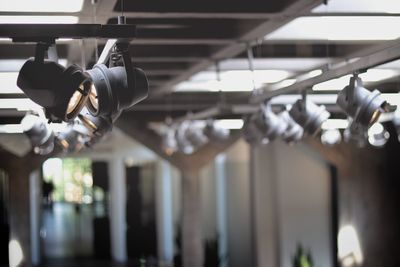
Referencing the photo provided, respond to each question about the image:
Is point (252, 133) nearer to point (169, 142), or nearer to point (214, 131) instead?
point (214, 131)

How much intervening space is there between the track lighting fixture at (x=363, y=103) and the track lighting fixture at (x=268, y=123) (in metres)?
1.20

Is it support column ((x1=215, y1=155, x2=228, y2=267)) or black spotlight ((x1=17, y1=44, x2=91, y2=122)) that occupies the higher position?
black spotlight ((x1=17, y1=44, x2=91, y2=122))

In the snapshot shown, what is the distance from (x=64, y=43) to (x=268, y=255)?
705 centimetres

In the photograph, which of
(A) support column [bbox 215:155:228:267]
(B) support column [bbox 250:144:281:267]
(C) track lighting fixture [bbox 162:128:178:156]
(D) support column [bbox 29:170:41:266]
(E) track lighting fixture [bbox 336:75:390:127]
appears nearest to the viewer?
(E) track lighting fixture [bbox 336:75:390:127]

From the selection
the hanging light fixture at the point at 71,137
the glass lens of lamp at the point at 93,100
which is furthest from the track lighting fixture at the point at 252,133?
the glass lens of lamp at the point at 93,100

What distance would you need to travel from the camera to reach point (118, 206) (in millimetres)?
13500

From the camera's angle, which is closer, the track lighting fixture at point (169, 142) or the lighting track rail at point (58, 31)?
the lighting track rail at point (58, 31)

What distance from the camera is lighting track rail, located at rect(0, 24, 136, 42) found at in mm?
1970

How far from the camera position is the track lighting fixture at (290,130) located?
435cm

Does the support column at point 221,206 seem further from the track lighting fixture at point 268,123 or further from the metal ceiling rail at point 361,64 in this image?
the metal ceiling rail at point 361,64

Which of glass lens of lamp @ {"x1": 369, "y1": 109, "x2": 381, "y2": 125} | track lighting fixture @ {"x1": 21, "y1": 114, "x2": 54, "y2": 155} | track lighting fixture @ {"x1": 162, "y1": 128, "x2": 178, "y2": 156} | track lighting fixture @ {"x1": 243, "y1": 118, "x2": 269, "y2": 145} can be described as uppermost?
glass lens of lamp @ {"x1": 369, "y1": 109, "x2": 381, "y2": 125}

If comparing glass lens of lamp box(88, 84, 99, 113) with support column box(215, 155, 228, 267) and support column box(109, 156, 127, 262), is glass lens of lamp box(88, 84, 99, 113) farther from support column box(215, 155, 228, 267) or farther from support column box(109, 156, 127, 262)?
support column box(109, 156, 127, 262)

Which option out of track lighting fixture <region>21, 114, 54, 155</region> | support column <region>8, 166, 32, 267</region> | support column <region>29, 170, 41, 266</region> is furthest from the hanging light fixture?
support column <region>29, 170, 41, 266</region>

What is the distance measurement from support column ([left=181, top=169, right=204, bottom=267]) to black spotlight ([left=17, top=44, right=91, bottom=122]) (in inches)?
260
